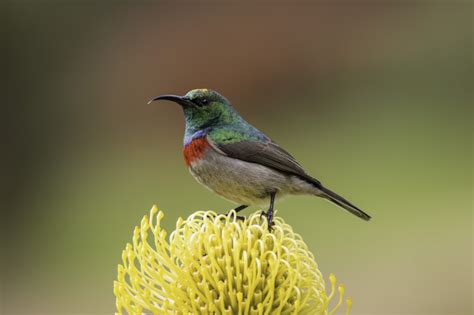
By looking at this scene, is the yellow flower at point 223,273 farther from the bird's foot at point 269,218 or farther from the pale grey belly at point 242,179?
the pale grey belly at point 242,179

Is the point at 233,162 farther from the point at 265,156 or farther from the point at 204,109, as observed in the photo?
the point at 204,109

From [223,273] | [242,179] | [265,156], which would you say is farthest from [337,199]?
[223,273]

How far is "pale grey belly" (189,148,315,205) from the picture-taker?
5000mm

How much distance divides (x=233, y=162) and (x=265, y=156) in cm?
24

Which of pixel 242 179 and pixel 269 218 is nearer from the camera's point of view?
pixel 269 218

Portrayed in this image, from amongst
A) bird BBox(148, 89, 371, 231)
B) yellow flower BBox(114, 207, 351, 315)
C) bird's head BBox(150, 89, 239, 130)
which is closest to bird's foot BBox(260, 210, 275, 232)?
yellow flower BBox(114, 207, 351, 315)

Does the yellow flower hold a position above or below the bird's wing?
below

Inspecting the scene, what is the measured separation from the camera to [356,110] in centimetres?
1941

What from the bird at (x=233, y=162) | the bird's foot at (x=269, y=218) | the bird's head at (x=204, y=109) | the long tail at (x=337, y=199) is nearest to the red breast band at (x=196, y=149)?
the bird at (x=233, y=162)

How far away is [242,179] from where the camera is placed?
16.4 ft

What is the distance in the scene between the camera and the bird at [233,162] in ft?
16.5

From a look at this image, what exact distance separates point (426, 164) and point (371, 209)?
3.32m

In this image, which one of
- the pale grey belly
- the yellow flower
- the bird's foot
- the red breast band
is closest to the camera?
the yellow flower

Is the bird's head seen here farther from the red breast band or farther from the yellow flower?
the yellow flower
